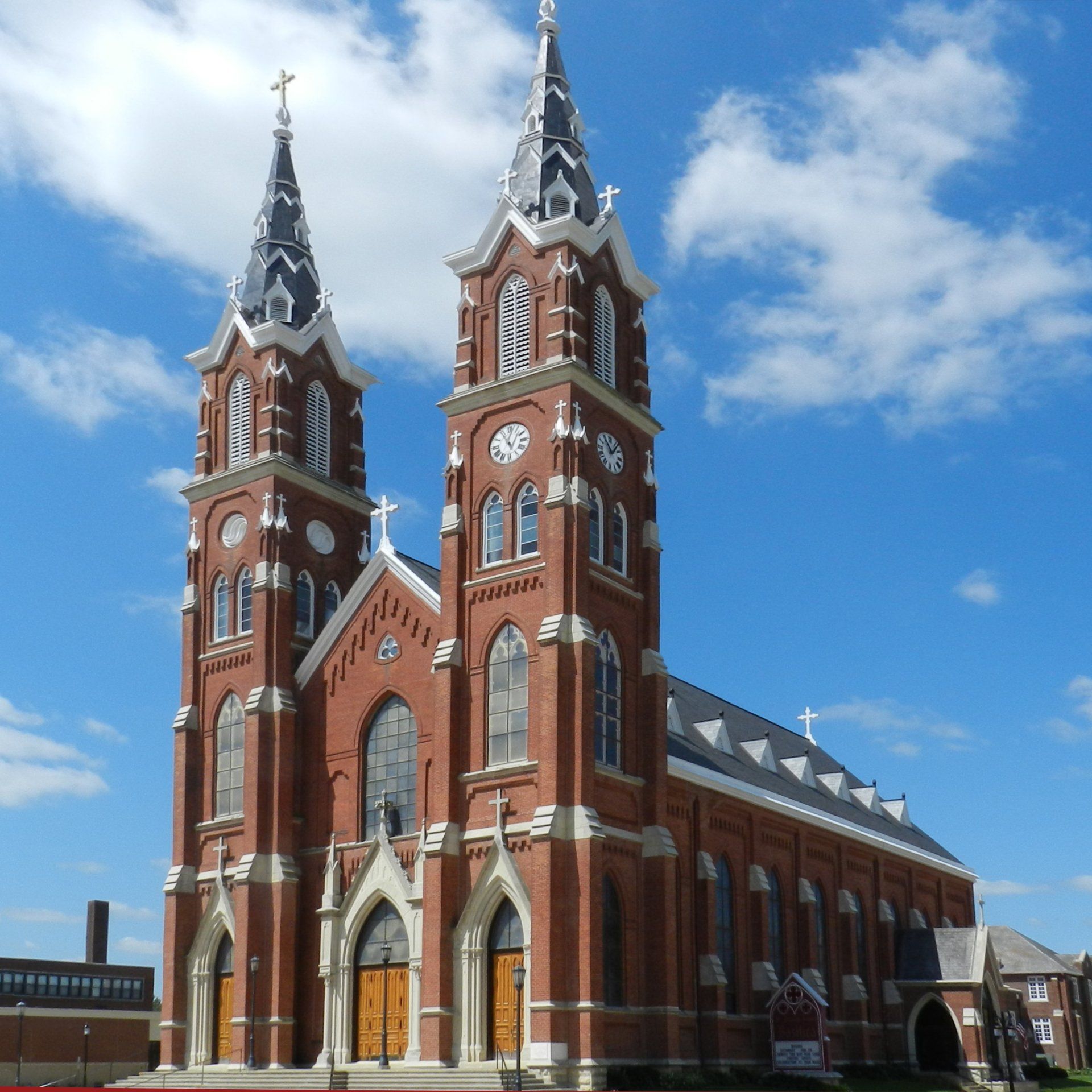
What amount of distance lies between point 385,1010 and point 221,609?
1405cm

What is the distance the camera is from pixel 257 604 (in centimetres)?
4503

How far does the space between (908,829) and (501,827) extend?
34142 mm

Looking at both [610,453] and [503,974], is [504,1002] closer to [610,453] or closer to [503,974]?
[503,974]

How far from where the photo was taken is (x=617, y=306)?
44.0 metres

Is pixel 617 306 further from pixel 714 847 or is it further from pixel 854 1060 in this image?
pixel 854 1060

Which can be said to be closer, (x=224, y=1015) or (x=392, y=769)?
(x=392, y=769)

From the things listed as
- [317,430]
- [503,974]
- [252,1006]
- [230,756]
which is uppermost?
[317,430]

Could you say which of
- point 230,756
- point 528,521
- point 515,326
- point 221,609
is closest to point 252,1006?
point 230,756

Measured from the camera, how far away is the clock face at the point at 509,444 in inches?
1604

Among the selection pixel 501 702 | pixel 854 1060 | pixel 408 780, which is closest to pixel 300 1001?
pixel 408 780

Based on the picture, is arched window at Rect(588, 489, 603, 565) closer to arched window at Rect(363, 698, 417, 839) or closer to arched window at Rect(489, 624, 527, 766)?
arched window at Rect(489, 624, 527, 766)

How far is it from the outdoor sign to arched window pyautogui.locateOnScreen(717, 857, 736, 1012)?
1.36 m

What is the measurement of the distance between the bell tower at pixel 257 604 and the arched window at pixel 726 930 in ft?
42.0

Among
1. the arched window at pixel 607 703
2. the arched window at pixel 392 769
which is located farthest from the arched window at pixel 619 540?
the arched window at pixel 392 769
